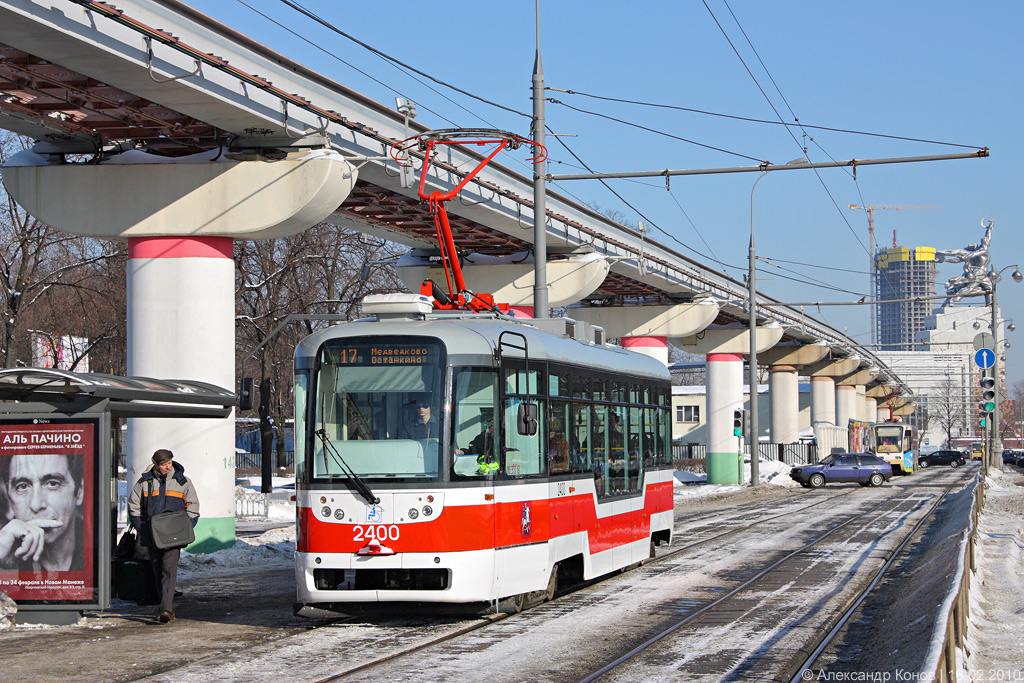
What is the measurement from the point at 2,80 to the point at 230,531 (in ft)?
23.7

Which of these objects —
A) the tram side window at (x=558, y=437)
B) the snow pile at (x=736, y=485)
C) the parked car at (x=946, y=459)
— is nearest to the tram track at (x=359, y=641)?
the tram side window at (x=558, y=437)

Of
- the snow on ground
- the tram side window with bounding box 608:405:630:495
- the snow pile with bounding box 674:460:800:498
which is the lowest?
the snow pile with bounding box 674:460:800:498

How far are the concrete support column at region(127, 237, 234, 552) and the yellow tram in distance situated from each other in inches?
1891

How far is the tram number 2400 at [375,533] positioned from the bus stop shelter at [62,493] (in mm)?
2461

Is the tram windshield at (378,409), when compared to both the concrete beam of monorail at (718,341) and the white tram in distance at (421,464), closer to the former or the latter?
the white tram in distance at (421,464)

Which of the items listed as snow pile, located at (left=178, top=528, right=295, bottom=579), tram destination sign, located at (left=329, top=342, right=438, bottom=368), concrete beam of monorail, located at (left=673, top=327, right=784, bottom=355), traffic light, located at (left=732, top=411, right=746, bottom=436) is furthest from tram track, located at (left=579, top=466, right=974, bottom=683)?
concrete beam of monorail, located at (left=673, top=327, right=784, bottom=355)

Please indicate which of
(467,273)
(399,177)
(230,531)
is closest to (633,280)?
(467,273)

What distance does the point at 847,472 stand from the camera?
47.2m

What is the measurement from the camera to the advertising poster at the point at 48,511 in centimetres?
1150

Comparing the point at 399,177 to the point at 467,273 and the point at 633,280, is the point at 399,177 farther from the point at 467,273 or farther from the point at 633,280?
the point at 633,280

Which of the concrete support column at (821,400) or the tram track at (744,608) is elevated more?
the concrete support column at (821,400)

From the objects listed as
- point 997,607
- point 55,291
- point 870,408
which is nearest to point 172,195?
point 997,607

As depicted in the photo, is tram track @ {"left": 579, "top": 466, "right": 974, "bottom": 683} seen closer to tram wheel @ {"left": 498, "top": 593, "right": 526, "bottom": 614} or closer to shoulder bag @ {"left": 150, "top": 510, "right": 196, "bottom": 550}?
tram wheel @ {"left": 498, "top": 593, "right": 526, "bottom": 614}

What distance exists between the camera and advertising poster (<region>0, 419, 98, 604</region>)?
1150cm
